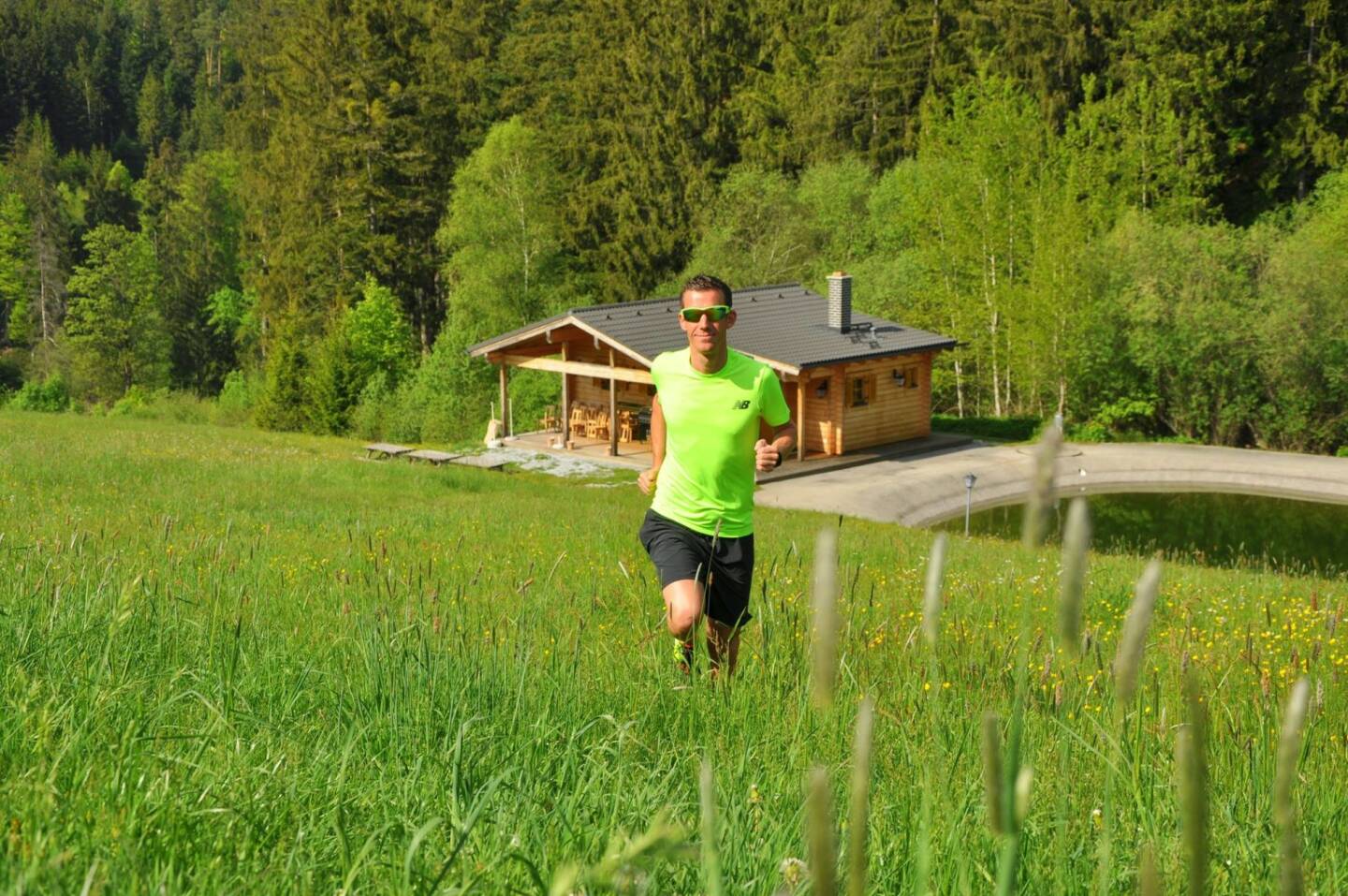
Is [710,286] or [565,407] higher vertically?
[710,286]

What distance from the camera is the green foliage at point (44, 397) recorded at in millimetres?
65688

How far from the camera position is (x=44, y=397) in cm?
6775

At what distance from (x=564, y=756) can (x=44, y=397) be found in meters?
71.9

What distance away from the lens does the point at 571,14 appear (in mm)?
59438

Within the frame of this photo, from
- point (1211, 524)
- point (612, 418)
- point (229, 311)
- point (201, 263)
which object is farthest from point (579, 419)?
point (201, 263)

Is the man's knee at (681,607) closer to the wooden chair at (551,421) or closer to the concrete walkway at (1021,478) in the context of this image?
Answer: the concrete walkway at (1021,478)

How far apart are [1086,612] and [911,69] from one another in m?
47.9

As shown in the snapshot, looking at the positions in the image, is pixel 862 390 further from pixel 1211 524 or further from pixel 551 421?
pixel 551 421

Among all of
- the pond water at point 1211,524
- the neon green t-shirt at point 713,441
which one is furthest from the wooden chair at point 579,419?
the neon green t-shirt at point 713,441

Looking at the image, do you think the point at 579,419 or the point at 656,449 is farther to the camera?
the point at 579,419

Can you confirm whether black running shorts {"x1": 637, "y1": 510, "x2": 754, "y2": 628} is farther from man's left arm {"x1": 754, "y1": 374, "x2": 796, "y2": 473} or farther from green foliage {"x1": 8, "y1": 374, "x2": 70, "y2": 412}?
green foliage {"x1": 8, "y1": 374, "x2": 70, "y2": 412}

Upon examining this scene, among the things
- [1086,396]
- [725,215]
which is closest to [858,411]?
[1086,396]

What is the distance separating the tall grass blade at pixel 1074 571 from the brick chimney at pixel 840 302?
33646 mm

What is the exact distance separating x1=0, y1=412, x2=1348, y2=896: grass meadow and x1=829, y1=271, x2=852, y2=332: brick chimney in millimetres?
28350
